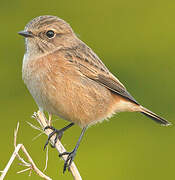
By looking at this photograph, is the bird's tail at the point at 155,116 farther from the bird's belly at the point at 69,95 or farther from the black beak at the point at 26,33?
the black beak at the point at 26,33

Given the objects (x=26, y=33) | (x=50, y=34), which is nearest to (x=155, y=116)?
(x=50, y=34)

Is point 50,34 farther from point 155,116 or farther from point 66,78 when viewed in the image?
point 155,116

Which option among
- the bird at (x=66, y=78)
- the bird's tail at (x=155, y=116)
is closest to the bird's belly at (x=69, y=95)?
the bird at (x=66, y=78)

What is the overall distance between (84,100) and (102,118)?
1.33 ft

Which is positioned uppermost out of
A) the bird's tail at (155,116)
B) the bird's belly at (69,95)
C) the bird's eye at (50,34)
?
the bird's eye at (50,34)

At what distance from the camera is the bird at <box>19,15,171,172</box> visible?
190 inches

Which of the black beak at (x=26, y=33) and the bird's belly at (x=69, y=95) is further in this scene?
the black beak at (x=26, y=33)

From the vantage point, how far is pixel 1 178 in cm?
295

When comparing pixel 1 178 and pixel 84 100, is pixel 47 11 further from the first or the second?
pixel 1 178

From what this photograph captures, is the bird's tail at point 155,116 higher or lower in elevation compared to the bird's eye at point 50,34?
lower

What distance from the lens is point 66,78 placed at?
4.91 m

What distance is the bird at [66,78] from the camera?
4.83 meters

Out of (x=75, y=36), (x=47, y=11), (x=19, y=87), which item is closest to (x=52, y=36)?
(x=75, y=36)

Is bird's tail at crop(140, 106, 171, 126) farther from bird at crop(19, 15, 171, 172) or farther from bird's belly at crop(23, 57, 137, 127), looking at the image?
bird's belly at crop(23, 57, 137, 127)
